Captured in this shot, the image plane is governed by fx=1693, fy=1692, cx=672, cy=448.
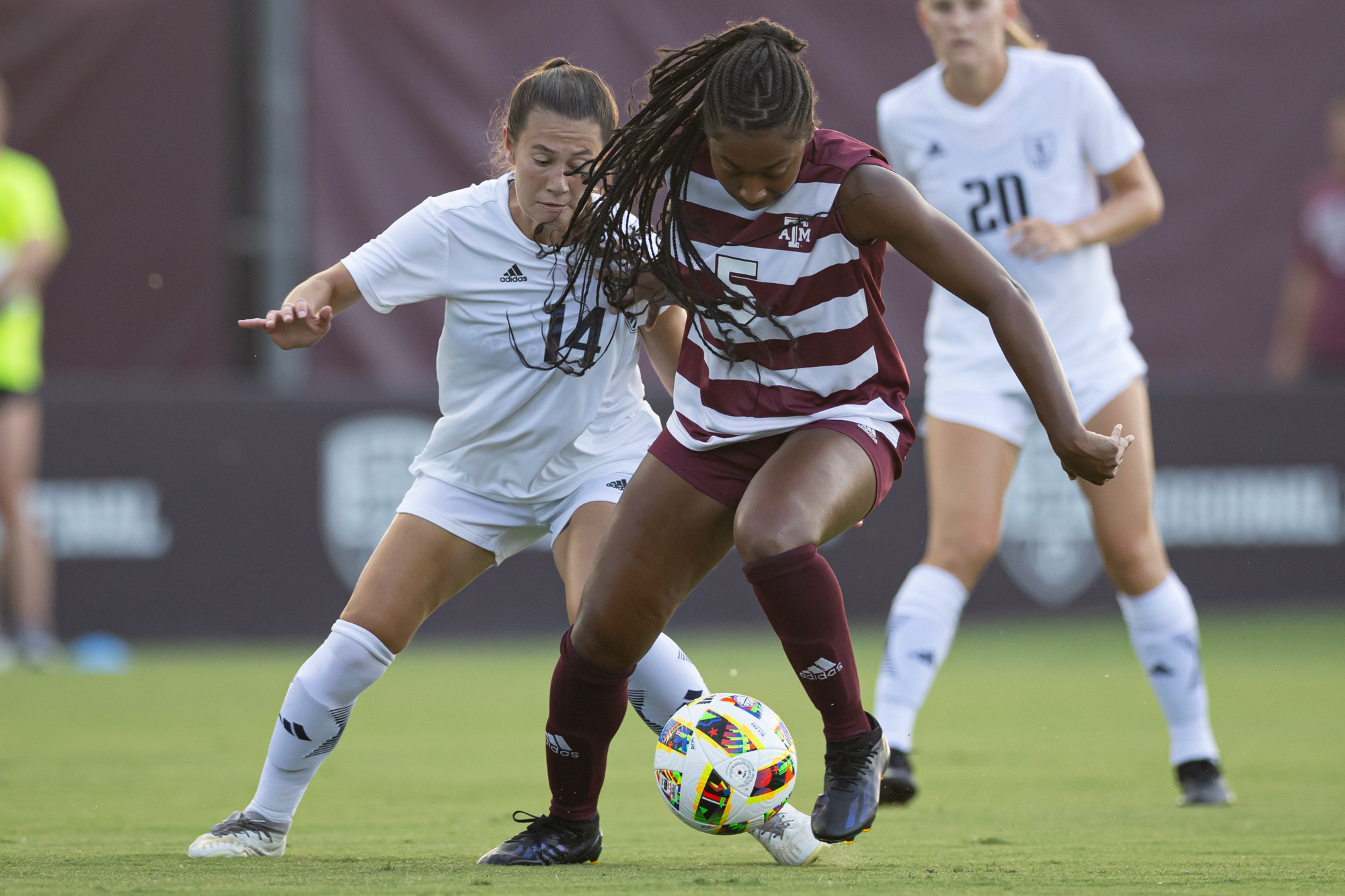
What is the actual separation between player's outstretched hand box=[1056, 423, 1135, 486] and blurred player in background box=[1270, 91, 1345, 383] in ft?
24.2

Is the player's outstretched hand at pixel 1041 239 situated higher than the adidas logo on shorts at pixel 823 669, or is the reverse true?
the player's outstretched hand at pixel 1041 239

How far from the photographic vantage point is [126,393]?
30.0 ft

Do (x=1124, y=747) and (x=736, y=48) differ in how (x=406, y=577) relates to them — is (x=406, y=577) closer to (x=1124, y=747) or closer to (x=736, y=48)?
(x=736, y=48)

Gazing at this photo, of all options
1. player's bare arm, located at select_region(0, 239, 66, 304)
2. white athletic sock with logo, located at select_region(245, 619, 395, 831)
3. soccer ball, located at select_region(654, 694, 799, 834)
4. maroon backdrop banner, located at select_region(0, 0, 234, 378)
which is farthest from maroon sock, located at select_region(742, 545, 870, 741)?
maroon backdrop banner, located at select_region(0, 0, 234, 378)

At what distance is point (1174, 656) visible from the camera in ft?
16.1

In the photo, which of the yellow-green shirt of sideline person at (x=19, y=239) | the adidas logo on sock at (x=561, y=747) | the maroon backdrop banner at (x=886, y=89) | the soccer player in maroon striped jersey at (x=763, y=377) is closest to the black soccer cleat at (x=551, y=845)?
the soccer player in maroon striped jersey at (x=763, y=377)

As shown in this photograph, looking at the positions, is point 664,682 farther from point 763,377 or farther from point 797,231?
point 797,231

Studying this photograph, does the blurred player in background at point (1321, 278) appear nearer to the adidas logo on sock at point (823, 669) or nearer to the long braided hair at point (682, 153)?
the long braided hair at point (682, 153)

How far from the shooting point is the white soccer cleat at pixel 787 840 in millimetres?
3664

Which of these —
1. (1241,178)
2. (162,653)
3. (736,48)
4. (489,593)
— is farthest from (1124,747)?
(1241,178)

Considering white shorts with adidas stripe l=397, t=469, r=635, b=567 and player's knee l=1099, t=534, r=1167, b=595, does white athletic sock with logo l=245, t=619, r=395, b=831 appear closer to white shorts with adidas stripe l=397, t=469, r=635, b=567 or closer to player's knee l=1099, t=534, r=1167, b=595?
white shorts with adidas stripe l=397, t=469, r=635, b=567

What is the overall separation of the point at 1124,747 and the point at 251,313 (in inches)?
226

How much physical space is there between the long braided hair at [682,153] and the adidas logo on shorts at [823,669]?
65cm

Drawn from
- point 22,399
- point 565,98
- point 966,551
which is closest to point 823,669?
point 565,98
